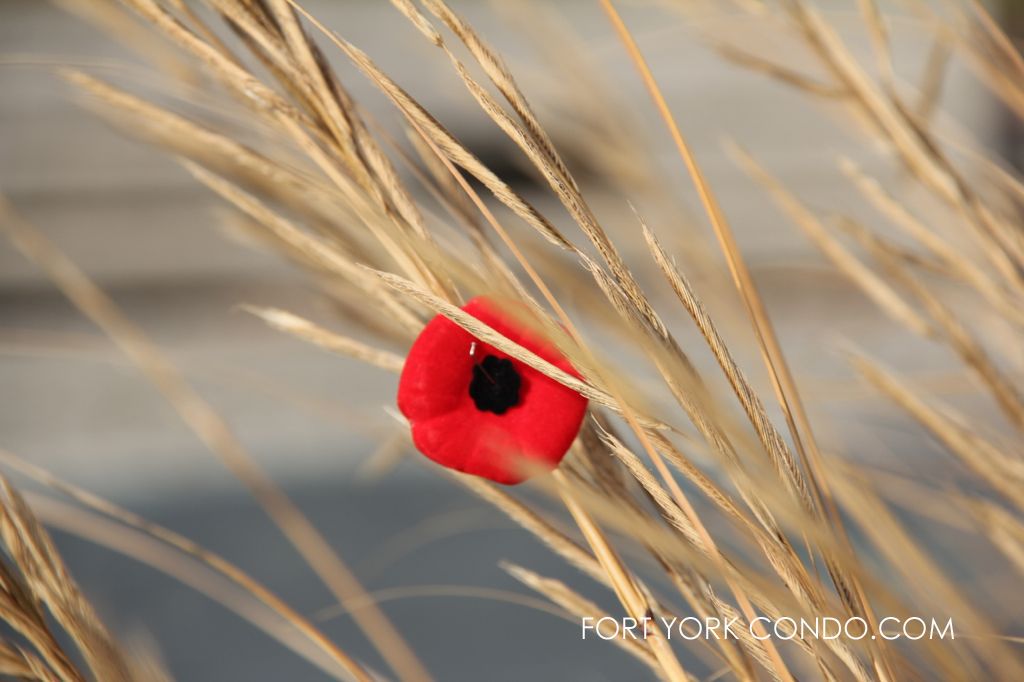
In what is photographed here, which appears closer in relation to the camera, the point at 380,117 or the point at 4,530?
the point at 4,530

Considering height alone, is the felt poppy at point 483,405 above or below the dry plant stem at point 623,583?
above

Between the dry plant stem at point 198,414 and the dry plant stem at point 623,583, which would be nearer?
the dry plant stem at point 623,583

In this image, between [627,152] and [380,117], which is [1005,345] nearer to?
[627,152]

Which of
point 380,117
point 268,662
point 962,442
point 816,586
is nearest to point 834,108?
point 962,442

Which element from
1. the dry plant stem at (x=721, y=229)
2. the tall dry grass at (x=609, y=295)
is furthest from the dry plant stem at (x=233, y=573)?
the dry plant stem at (x=721, y=229)

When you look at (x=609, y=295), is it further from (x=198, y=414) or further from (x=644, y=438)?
(x=198, y=414)

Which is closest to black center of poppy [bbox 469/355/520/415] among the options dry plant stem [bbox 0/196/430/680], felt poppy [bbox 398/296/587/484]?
felt poppy [bbox 398/296/587/484]

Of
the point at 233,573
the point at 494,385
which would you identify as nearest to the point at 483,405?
the point at 494,385

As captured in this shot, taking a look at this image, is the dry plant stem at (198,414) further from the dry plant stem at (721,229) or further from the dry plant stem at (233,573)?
the dry plant stem at (721,229)
